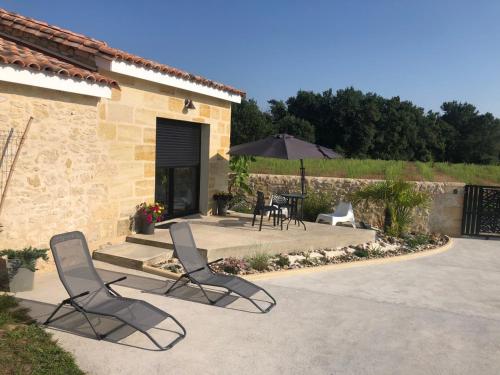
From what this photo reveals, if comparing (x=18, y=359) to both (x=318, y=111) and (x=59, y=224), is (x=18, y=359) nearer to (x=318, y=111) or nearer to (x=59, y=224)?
(x=59, y=224)

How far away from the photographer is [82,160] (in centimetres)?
784

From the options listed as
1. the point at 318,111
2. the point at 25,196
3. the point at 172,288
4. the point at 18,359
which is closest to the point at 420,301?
the point at 172,288

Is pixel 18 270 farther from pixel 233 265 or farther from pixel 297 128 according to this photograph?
pixel 297 128

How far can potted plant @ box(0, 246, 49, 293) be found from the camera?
6.08 metres

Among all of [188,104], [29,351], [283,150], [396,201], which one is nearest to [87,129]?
[188,104]

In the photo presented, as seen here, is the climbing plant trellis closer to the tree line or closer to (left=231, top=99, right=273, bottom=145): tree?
(left=231, top=99, right=273, bottom=145): tree

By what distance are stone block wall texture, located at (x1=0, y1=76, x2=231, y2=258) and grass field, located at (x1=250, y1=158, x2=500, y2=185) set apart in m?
8.06

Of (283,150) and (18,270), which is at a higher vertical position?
(283,150)

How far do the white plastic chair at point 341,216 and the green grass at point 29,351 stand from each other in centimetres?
867

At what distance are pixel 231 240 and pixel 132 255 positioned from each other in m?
2.04

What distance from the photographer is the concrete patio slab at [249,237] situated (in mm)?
Result: 8680

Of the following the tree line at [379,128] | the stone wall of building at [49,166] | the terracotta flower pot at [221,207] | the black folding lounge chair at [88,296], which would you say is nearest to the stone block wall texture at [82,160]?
the stone wall of building at [49,166]

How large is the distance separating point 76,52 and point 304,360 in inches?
257

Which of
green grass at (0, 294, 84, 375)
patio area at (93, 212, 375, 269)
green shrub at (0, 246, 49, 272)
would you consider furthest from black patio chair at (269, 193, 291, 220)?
green grass at (0, 294, 84, 375)
